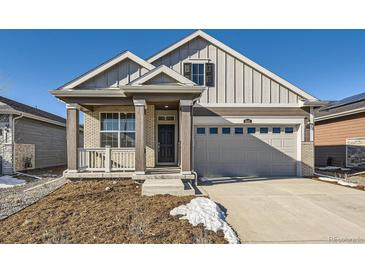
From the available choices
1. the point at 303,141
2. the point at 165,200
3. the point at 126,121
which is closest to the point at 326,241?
the point at 165,200

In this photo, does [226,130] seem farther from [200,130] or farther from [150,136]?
[150,136]

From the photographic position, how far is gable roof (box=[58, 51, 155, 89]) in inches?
326

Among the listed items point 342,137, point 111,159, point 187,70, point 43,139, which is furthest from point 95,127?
point 342,137

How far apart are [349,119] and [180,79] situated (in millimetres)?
12001

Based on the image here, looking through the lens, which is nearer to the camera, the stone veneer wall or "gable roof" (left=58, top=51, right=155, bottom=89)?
→ "gable roof" (left=58, top=51, right=155, bottom=89)

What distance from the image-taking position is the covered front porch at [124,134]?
7.84m

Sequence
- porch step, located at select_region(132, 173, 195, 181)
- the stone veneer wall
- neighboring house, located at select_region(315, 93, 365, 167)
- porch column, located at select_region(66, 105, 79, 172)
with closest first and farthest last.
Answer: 1. porch step, located at select_region(132, 173, 195, 181)
2. porch column, located at select_region(66, 105, 79, 172)
3. the stone veneer wall
4. neighboring house, located at select_region(315, 93, 365, 167)

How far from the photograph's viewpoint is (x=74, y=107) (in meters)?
8.24

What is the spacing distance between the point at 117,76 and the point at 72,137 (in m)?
2.82

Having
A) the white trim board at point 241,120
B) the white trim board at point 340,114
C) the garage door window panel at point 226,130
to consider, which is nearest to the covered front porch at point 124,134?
the white trim board at point 241,120

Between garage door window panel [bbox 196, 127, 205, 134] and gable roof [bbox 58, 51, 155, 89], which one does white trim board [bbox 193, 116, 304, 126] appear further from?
gable roof [bbox 58, 51, 155, 89]

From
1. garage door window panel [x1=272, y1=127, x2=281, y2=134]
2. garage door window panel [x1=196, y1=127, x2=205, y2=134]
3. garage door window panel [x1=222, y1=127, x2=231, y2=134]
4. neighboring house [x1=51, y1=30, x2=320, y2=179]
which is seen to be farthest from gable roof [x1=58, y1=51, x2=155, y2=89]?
garage door window panel [x1=272, y1=127, x2=281, y2=134]

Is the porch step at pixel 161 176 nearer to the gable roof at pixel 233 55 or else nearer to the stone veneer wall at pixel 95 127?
the stone veneer wall at pixel 95 127

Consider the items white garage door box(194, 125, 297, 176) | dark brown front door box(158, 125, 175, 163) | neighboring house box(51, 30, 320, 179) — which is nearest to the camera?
neighboring house box(51, 30, 320, 179)
